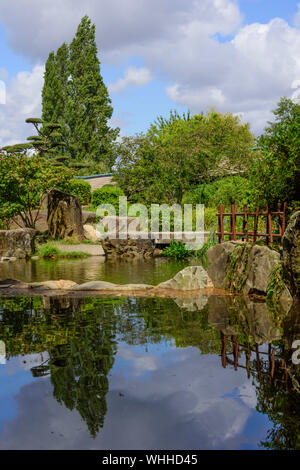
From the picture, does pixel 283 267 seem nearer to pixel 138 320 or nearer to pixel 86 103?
pixel 138 320

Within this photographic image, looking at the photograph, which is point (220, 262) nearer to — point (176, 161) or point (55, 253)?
point (55, 253)

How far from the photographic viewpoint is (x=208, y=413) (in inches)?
158

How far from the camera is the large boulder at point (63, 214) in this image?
22.6 metres

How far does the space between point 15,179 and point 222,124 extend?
1363cm

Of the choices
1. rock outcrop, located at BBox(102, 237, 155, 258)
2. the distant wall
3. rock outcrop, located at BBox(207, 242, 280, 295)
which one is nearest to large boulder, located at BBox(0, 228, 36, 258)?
rock outcrop, located at BBox(102, 237, 155, 258)

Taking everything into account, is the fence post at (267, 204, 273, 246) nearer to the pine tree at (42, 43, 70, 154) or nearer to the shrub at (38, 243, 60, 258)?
the shrub at (38, 243, 60, 258)

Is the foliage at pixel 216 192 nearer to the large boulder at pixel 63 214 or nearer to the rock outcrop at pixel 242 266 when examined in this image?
the large boulder at pixel 63 214

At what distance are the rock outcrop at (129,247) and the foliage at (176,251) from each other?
0.71 m

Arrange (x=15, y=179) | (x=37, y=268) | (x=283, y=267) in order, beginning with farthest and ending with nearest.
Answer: (x=15, y=179), (x=37, y=268), (x=283, y=267)

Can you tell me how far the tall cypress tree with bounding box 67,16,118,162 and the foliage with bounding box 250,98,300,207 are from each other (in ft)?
115

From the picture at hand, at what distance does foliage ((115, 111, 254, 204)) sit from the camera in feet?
85.2

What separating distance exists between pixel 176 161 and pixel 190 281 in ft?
55.2
